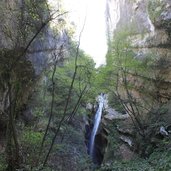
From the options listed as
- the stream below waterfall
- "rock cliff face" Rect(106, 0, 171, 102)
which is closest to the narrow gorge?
"rock cliff face" Rect(106, 0, 171, 102)

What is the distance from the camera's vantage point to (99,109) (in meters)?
25.4

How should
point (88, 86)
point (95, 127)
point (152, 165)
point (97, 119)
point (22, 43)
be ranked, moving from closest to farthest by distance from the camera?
point (22, 43) → point (152, 165) → point (88, 86) → point (95, 127) → point (97, 119)

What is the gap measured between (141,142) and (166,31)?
6.51 meters

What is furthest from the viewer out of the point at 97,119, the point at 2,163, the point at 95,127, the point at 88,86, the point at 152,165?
the point at 97,119

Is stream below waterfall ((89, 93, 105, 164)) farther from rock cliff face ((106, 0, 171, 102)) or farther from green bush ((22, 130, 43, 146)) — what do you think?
green bush ((22, 130, 43, 146))

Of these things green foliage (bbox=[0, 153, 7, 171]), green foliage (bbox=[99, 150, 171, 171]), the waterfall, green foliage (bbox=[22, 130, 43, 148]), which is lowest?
green foliage (bbox=[0, 153, 7, 171])

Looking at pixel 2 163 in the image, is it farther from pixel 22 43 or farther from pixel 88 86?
pixel 88 86

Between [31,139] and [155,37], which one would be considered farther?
[155,37]

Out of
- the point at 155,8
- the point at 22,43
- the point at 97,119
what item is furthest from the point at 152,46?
the point at 22,43

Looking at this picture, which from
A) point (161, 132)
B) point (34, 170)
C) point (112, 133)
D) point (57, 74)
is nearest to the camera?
point (34, 170)

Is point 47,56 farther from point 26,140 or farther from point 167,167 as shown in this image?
point 167,167

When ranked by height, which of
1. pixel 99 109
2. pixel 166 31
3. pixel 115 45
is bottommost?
pixel 99 109

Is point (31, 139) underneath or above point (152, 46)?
underneath

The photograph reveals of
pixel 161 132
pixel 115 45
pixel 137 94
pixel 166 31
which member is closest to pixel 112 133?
pixel 137 94
